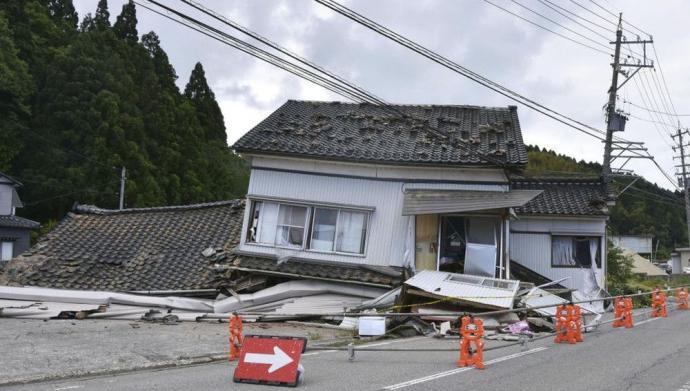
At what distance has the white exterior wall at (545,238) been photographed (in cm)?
2384

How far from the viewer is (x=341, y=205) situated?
→ 18.7 m

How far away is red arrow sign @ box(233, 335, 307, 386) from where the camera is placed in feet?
28.9

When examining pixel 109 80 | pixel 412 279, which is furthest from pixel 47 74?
pixel 412 279

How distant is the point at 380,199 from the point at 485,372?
30.8 ft

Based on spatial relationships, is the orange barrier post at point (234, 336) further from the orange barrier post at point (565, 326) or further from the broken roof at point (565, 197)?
the broken roof at point (565, 197)

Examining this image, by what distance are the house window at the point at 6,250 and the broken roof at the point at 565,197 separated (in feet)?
105

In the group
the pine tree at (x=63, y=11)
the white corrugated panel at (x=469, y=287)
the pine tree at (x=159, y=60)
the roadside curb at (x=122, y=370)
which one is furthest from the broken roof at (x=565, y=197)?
the pine tree at (x=63, y=11)

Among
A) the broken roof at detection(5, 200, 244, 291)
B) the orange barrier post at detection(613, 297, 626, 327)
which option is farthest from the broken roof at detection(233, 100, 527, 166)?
the orange barrier post at detection(613, 297, 626, 327)

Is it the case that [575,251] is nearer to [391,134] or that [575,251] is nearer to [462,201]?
[462,201]

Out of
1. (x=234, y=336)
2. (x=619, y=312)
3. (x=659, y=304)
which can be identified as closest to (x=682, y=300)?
(x=659, y=304)

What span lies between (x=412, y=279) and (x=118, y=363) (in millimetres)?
8400

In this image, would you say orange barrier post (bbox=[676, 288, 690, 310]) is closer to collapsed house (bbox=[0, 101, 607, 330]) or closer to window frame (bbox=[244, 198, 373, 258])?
collapsed house (bbox=[0, 101, 607, 330])

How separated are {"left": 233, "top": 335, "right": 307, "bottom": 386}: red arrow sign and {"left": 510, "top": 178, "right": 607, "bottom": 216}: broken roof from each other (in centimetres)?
1504

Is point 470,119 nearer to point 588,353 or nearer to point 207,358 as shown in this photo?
point 588,353
